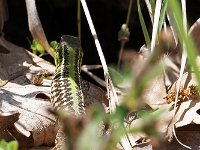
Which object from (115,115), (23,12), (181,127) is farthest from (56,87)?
(115,115)

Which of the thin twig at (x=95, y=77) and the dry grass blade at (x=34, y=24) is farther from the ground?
the dry grass blade at (x=34, y=24)

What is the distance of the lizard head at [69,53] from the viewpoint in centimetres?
400

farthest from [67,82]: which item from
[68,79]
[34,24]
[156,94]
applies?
[156,94]

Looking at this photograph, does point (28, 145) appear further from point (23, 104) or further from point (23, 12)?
point (23, 12)

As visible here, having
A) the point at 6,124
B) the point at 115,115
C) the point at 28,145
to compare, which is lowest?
the point at 28,145

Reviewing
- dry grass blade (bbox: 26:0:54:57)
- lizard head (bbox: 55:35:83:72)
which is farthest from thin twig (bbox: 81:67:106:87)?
dry grass blade (bbox: 26:0:54:57)

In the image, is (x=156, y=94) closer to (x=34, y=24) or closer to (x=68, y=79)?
(x=68, y=79)

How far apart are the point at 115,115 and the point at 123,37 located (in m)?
3.25

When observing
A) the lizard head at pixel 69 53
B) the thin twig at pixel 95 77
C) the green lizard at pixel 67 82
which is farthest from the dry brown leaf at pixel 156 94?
the lizard head at pixel 69 53

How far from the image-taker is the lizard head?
4002 millimetres

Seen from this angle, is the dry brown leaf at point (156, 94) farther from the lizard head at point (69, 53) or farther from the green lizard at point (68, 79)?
the lizard head at point (69, 53)

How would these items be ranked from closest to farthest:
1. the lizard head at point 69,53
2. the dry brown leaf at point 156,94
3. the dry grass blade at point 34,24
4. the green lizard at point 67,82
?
the dry brown leaf at point 156,94
the green lizard at point 67,82
the dry grass blade at point 34,24
the lizard head at point 69,53

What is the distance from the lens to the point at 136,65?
736 mm

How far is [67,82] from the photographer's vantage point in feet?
12.3
